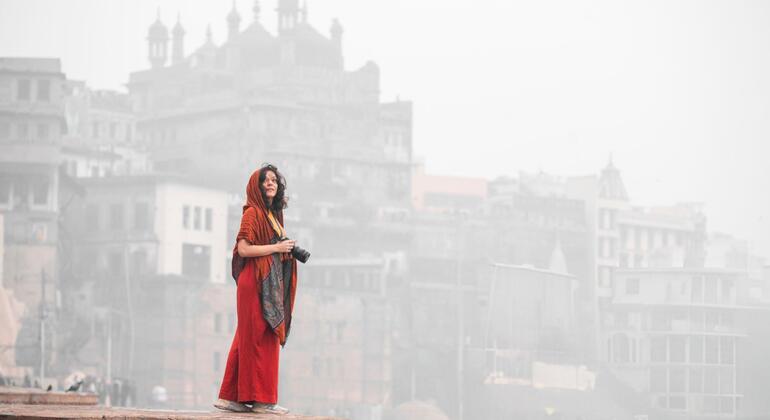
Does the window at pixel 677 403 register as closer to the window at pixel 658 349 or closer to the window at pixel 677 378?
the window at pixel 677 378

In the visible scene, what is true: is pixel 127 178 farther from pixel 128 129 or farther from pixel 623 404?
pixel 623 404

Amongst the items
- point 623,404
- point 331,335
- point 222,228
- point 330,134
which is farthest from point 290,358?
point 623,404

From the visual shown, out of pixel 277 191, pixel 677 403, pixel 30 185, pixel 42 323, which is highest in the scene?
pixel 30 185

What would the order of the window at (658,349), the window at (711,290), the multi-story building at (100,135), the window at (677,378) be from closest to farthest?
1. the multi-story building at (100,135)
2. the window at (711,290)
3. the window at (677,378)
4. the window at (658,349)

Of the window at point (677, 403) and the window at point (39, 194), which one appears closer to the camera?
the window at point (39, 194)

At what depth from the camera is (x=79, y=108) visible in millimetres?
71562

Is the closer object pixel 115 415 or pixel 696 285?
pixel 115 415

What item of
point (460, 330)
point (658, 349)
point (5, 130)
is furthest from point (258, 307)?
point (658, 349)

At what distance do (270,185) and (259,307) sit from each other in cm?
65

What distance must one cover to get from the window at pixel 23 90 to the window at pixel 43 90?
39 cm

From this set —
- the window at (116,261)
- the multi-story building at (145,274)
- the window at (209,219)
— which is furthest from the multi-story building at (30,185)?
the window at (209,219)

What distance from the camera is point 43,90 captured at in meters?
55.8

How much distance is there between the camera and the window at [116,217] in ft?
190

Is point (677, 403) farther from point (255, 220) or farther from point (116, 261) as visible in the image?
point (255, 220)
